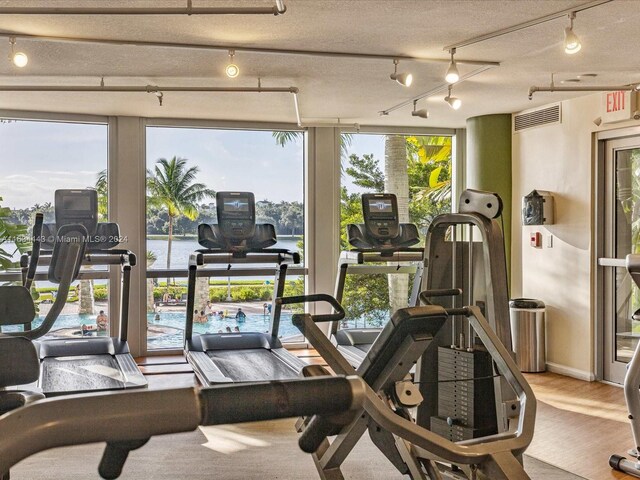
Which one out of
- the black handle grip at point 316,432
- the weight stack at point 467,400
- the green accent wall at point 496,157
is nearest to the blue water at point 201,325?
the green accent wall at point 496,157

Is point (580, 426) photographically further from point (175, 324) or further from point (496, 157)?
point (175, 324)

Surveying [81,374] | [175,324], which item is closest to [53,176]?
[175,324]

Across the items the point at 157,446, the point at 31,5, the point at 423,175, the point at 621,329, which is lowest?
the point at 157,446

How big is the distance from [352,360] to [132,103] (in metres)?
3.14

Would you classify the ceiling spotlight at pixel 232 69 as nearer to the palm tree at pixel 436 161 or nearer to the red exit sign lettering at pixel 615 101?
the red exit sign lettering at pixel 615 101

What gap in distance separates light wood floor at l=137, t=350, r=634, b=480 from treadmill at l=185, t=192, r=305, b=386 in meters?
0.35

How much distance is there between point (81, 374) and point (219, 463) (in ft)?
6.46

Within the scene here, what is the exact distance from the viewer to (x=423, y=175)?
26.8ft

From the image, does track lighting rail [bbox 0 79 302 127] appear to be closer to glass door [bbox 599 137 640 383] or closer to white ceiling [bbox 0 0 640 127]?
white ceiling [bbox 0 0 640 127]

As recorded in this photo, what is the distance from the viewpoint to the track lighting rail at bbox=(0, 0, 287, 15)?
3457 millimetres

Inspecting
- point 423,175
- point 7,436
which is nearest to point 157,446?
point 7,436

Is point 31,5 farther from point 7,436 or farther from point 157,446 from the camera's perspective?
point 7,436

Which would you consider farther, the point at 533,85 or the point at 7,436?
the point at 533,85

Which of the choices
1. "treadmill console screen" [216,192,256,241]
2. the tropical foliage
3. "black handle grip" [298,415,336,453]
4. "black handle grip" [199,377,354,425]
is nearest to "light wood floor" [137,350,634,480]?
"treadmill console screen" [216,192,256,241]
